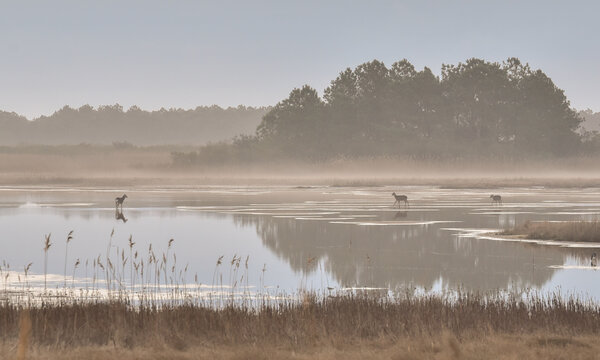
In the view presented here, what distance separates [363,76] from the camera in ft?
352

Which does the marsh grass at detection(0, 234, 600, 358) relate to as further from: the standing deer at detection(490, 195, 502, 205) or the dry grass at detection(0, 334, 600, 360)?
the standing deer at detection(490, 195, 502, 205)

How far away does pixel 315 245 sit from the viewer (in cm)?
Result: 2619

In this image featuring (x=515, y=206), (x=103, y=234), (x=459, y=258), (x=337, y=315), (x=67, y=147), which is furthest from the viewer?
(x=67, y=147)

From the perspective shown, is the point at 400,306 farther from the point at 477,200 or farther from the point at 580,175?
the point at 580,175

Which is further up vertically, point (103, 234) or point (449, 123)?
point (449, 123)

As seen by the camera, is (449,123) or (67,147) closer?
(449,123)

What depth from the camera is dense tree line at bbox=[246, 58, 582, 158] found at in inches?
3986

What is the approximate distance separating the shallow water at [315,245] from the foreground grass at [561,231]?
1.37 meters

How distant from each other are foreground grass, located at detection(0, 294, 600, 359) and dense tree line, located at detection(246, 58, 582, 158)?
87.0 meters

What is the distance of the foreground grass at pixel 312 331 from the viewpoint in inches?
421

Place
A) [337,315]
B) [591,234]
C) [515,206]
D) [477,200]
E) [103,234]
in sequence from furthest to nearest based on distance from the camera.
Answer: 1. [477,200]
2. [515,206]
3. [103,234]
4. [591,234]
5. [337,315]

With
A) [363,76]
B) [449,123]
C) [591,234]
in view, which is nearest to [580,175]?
[449,123]

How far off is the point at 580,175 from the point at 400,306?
86.6m

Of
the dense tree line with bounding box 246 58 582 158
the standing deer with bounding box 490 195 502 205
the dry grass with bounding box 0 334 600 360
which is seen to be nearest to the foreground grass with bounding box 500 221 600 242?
the dry grass with bounding box 0 334 600 360
